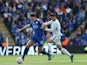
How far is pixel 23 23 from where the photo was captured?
34.7m

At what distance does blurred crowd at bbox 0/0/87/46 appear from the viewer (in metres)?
34.0

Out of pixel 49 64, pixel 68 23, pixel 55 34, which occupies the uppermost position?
pixel 68 23

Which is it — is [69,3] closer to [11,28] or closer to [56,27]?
[11,28]

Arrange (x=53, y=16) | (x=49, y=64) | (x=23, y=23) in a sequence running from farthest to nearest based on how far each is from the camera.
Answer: (x=23, y=23), (x=53, y=16), (x=49, y=64)

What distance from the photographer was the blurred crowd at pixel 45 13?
34.0 m

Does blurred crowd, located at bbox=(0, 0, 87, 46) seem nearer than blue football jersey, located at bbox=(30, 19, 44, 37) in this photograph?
No

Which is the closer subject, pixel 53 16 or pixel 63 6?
pixel 53 16

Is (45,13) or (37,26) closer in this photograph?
(37,26)

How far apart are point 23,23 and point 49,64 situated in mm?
15842

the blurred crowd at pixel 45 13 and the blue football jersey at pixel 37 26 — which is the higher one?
the blurred crowd at pixel 45 13

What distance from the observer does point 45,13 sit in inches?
1404

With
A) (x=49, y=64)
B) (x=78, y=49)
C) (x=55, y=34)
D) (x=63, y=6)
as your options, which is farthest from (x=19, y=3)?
(x=49, y=64)

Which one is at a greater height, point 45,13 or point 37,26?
point 45,13

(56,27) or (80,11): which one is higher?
(80,11)
